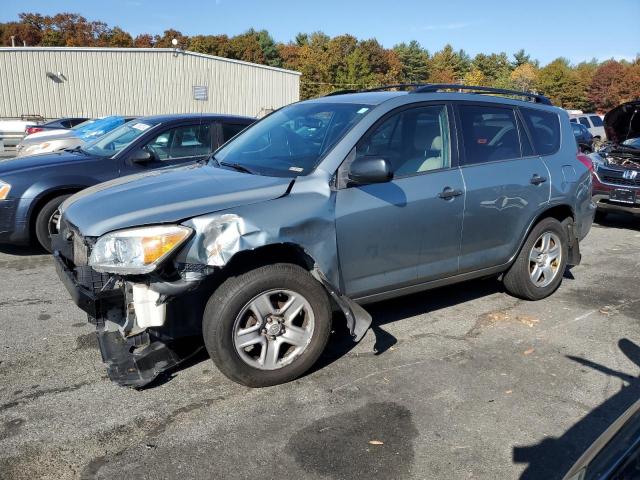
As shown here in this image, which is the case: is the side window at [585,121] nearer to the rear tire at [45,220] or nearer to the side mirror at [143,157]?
the side mirror at [143,157]

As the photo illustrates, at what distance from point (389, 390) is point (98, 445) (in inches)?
67.3

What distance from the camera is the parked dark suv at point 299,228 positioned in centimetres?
324

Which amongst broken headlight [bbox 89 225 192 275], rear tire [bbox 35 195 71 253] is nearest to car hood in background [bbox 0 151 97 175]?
rear tire [bbox 35 195 71 253]

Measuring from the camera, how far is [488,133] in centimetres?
462

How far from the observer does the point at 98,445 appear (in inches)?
115

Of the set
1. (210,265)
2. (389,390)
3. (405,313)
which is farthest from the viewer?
(405,313)

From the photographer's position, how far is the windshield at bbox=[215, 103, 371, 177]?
3895 millimetres

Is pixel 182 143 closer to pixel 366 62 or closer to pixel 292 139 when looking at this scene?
pixel 292 139

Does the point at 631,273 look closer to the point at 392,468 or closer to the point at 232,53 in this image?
the point at 392,468

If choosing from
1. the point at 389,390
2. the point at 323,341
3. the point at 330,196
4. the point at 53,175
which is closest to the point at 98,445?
the point at 323,341

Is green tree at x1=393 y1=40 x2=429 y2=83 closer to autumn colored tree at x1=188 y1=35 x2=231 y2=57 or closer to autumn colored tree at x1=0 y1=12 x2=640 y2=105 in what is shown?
autumn colored tree at x1=0 y1=12 x2=640 y2=105

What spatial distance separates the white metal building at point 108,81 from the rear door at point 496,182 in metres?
26.8

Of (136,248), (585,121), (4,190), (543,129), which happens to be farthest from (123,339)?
(585,121)

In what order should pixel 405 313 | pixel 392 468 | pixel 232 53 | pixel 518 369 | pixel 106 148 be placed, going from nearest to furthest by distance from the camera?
pixel 392 468 < pixel 518 369 < pixel 405 313 < pixel 106 148 < pixel 232 53
